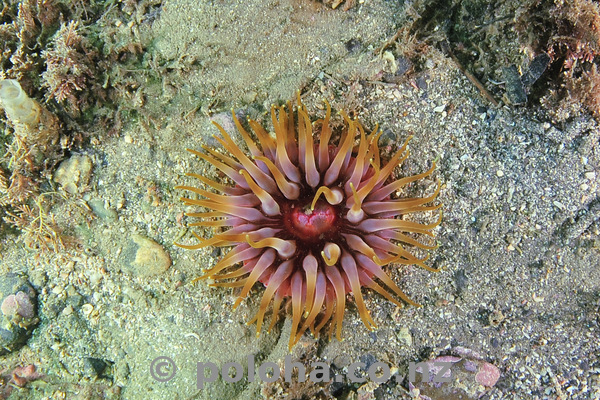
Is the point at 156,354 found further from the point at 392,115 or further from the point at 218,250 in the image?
the point at 392,115

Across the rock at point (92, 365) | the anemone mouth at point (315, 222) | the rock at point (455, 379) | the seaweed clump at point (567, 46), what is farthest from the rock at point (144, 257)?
the seaweed clump at point (567, 46)

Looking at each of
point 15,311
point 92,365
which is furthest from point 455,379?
point 15,311

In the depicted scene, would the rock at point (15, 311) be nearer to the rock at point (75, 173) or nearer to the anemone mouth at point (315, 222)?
the rock at point (75, 173)

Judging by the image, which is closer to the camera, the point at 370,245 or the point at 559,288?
the point at 370,245

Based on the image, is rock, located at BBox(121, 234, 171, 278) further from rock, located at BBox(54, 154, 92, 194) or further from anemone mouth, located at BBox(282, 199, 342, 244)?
anemone mouth, located at BBox(282, 199, 342, 244)

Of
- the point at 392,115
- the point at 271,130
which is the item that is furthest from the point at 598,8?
the point at 271,130
